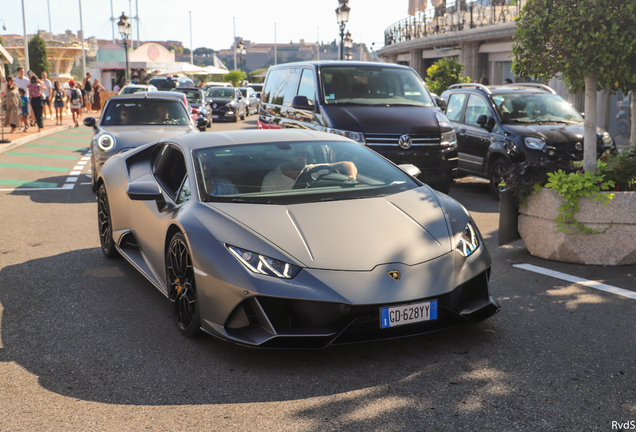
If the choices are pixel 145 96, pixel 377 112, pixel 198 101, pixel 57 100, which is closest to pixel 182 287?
pixel 377 112

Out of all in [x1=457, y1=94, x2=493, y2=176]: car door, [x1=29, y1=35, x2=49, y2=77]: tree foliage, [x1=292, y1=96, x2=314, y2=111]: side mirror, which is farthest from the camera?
[x1=29, y1=35, x2=49, y2=77]: tree foliage

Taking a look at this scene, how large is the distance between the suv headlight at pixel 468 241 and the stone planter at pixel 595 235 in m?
2.21

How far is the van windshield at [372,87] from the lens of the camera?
10.3m

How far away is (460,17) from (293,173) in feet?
90.3

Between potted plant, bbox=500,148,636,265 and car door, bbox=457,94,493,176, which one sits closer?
potted plant, bbox=500,148,636,265

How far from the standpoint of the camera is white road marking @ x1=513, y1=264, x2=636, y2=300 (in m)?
5.38

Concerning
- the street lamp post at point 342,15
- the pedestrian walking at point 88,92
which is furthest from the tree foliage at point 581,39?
the pedestrian walking at point 88,92

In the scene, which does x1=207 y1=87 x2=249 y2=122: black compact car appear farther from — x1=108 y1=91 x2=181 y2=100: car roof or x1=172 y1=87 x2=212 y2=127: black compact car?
x1=108 y1=91 x2=181 y2=100: car roof

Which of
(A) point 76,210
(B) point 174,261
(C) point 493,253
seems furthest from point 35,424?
(A) point 76,210

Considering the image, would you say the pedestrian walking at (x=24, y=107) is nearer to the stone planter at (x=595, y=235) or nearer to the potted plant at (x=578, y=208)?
the potted plant at (x=578, y=208)

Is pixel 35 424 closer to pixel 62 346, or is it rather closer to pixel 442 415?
pixel 62 346

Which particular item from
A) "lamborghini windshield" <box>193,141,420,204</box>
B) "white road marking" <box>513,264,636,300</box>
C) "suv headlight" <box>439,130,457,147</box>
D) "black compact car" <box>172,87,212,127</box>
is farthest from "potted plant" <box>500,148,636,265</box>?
"black compact car" <box>172,87,212,127</box>

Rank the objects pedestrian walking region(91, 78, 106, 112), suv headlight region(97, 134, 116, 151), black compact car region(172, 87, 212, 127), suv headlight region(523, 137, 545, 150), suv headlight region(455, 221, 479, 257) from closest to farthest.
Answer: suv headlight region(455, 221, 479, 257), suv headlight region(523, 137, 545, 150), suv headlight region(97, 134, 116, 151), black compact car region(172, 87, 212, 127), pedestrian walking region(91, 78, 106, 112)

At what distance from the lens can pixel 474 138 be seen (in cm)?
1090
